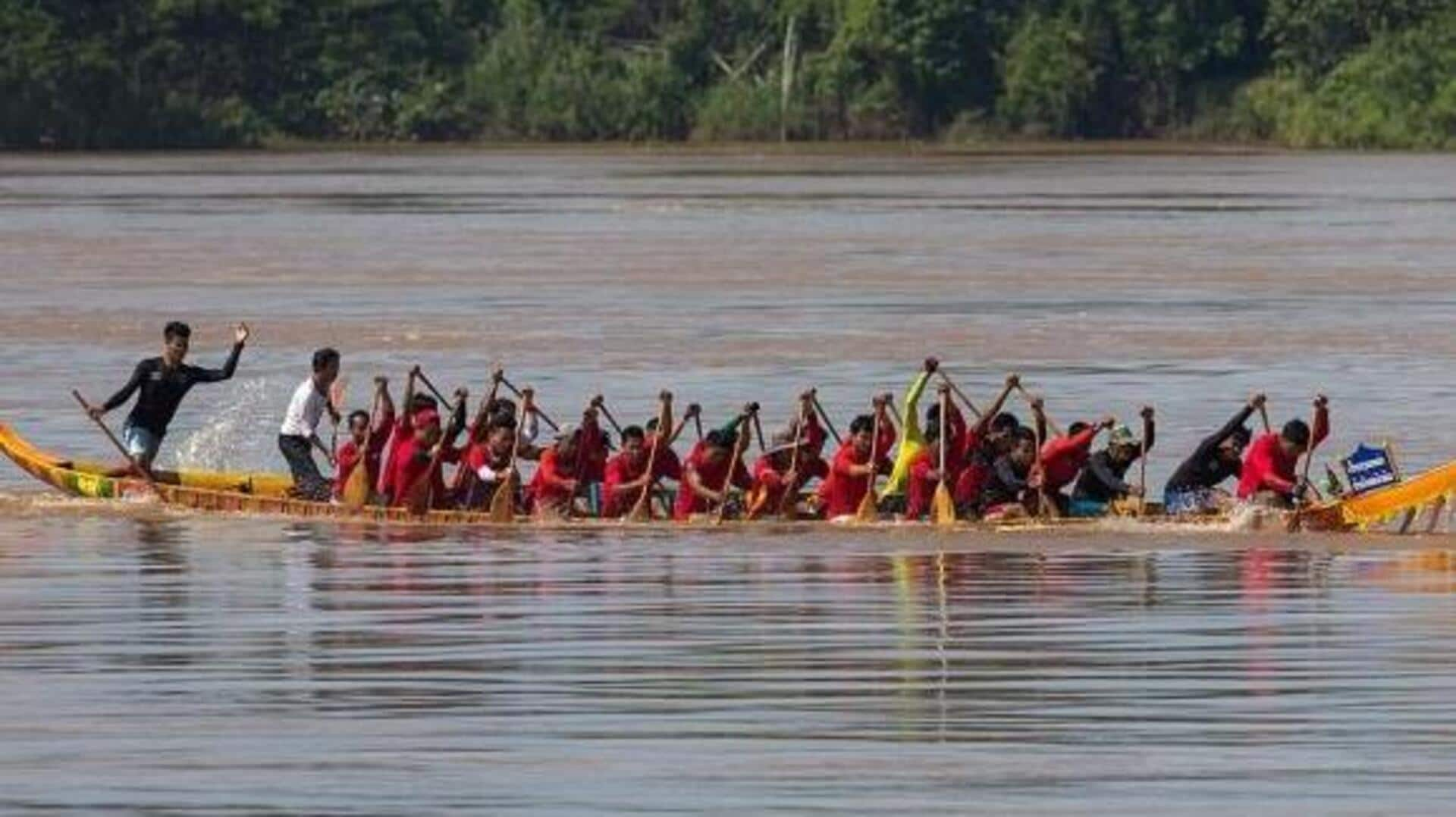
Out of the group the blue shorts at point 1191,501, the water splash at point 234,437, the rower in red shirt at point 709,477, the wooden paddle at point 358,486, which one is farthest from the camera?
the water splash at point 234,437

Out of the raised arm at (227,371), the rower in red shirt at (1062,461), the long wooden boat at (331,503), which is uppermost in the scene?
the raised arm at (227,371)


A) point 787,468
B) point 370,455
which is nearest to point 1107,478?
point 787,468

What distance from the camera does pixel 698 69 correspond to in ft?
462

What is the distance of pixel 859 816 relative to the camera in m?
17.8

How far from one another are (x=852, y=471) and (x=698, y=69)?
111 meters

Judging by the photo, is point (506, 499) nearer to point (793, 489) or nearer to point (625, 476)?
point (625, 476)

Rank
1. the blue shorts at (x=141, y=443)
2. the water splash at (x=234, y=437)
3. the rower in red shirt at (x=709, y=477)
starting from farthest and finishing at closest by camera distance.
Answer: the water splash at (x=234, y=437) → the blue shorts at (x=141, y=443) → the rower in red shirt at (x=709, y=477)

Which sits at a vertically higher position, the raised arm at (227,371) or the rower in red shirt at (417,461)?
the raised arm at (227,371)

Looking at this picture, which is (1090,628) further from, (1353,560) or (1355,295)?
(1355,295)

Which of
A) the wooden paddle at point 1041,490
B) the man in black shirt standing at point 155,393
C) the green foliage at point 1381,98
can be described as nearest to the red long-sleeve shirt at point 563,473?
the man in black shirt standing at point 155,393

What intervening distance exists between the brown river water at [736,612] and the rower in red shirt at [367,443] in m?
0.52

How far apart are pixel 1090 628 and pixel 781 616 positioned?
1.82m

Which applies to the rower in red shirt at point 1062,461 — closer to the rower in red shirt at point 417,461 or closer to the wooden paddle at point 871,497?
the wooden paddle at point 871,497

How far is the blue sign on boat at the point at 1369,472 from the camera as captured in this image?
28.4 meters
